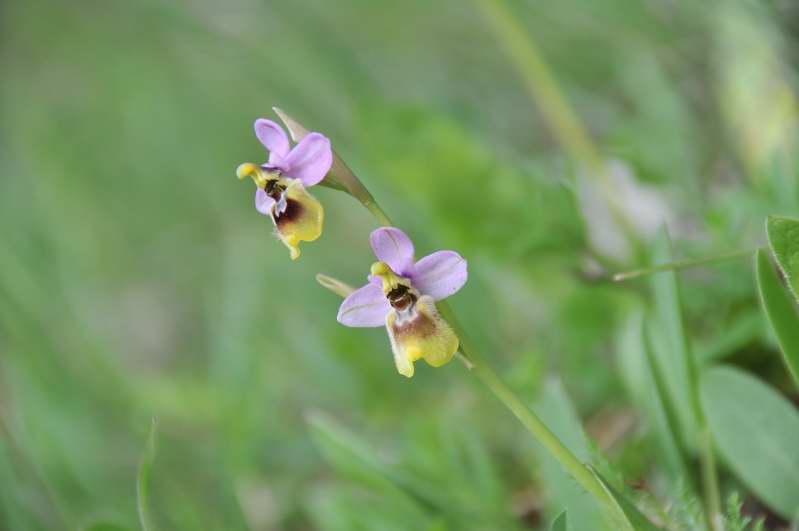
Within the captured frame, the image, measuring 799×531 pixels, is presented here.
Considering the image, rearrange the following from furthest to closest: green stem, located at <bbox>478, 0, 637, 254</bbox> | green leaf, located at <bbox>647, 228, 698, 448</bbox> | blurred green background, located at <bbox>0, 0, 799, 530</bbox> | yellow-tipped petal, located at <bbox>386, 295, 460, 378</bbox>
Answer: green stem, located at <bbox>478, 0, 637, 254</bbox>, blurred green background, located at <bbox>0, 0, 799, 530</bbox>, green leaf, located at <bbox>647, 228, 698, 448</bbox>, yellow-tipped petal, located at <bbox>386, 295, 460, 378</bbox>

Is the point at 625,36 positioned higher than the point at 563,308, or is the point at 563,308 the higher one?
the point at 625,36

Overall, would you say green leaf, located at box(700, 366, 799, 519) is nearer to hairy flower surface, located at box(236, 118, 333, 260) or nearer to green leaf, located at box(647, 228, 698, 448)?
green leaf, located at box(647, 228, 698, 448)

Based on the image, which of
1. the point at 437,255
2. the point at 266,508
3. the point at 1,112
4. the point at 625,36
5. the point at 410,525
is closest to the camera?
the point at 437,255

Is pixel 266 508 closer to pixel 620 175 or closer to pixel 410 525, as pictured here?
pixel 410 525

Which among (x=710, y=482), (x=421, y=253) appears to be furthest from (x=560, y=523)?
(x=421, y=253)

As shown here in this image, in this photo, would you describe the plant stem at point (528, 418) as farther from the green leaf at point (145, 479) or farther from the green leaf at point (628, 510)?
the green leaf at point (145, 479)

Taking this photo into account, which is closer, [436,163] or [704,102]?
[436,163]

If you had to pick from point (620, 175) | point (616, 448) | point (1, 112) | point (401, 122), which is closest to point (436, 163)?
point (401, 122)

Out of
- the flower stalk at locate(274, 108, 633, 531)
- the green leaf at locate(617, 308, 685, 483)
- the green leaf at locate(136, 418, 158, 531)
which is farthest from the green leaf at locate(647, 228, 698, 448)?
the green leaf at locate(136, 418, 158, 531)
